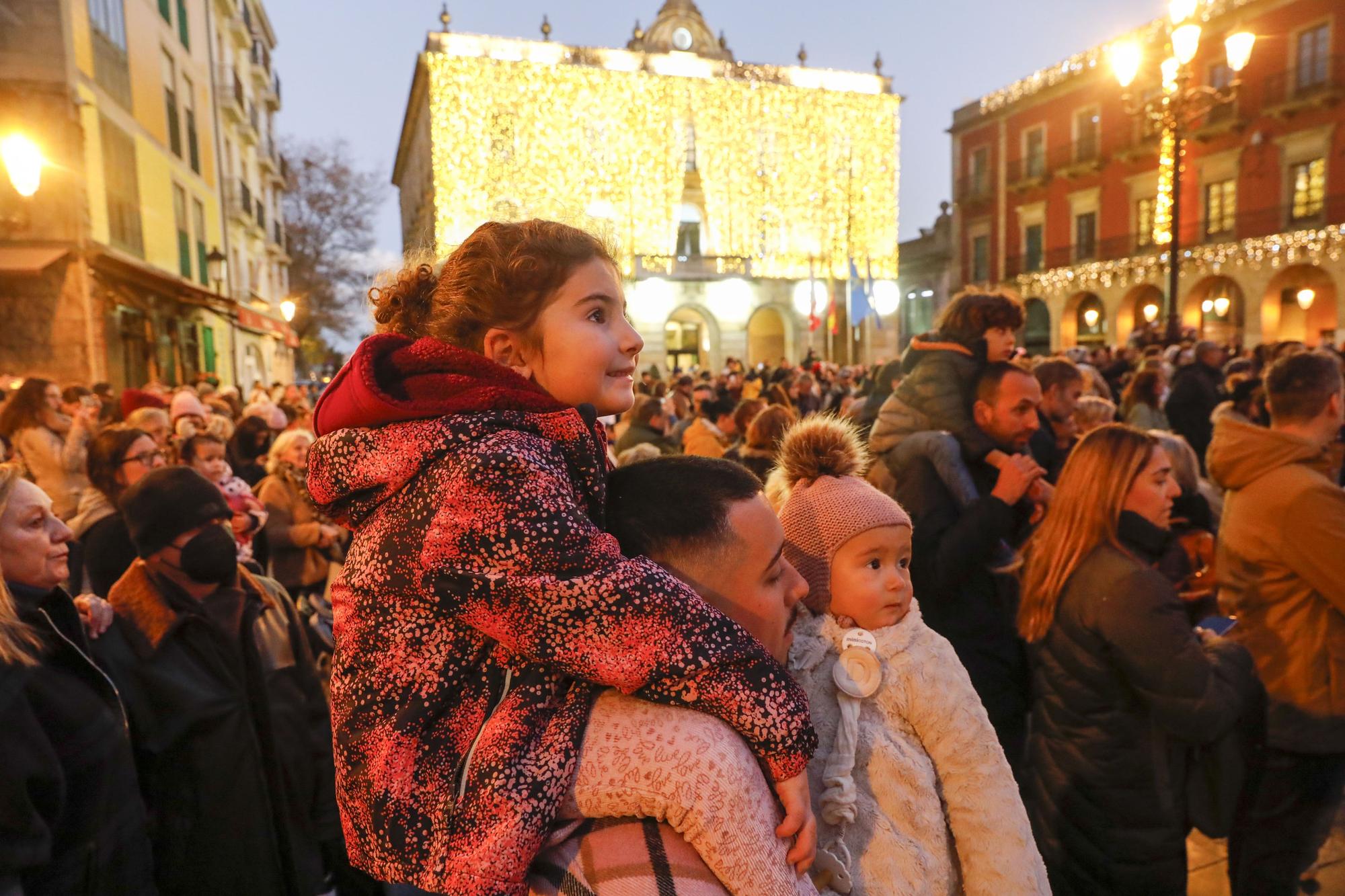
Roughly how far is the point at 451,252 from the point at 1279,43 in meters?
30.4

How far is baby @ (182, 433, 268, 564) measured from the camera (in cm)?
404

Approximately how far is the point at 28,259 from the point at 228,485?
11111mm

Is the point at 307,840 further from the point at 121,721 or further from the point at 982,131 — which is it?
the point at 982,131

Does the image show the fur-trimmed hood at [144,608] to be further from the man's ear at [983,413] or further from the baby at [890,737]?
the man's ear at [983,413]

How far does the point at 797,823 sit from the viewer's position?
3.38 feet

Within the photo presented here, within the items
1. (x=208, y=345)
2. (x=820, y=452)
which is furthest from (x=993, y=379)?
(x=208, y=345)

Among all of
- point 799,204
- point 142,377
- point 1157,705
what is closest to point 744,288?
point 799,204

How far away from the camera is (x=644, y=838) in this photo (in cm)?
100

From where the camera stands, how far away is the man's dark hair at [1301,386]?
3.15 metres

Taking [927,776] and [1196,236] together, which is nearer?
[927,776]

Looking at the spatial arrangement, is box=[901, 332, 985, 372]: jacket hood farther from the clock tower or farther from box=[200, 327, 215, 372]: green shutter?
the clock tower

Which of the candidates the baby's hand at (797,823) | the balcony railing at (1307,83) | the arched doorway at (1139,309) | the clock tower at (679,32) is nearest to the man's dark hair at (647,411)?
the baby's hand at (797,823)

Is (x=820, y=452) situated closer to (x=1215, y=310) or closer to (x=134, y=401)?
(x=134, y=401)

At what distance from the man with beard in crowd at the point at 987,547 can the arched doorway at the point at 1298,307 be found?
2638cm
